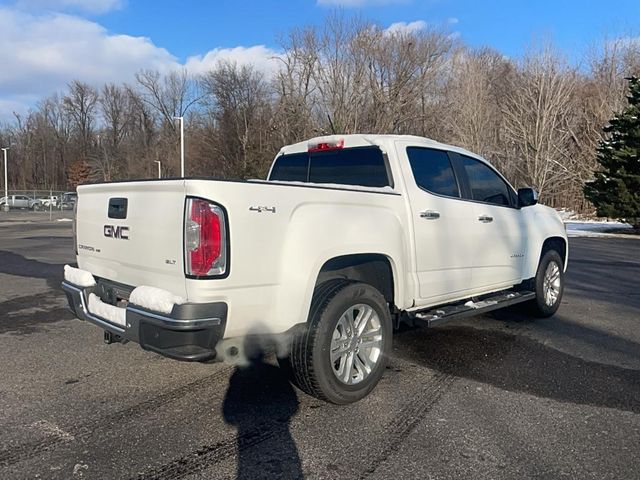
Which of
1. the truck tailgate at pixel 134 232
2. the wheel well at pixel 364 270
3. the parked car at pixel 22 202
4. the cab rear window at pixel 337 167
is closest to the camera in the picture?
the truck tailgate at pixel 134 232

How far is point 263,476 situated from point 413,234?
7.43ft

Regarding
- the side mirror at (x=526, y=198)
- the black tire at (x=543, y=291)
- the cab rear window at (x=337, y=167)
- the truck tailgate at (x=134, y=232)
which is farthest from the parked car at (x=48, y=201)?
the side mirror at (x=526, y=198)

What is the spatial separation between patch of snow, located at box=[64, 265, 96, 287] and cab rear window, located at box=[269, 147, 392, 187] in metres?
2.19

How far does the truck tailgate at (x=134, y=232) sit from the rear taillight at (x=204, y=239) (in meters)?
0.07

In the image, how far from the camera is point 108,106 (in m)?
82.4

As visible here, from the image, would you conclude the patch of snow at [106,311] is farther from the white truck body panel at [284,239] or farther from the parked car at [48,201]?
the parked car at [48,201]

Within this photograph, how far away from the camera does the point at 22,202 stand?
2014 inches

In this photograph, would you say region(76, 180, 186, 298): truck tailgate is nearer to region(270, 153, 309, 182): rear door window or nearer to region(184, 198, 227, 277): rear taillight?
region(184, 198, 227, 277): rear taillight

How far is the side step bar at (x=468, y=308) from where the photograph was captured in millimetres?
4523

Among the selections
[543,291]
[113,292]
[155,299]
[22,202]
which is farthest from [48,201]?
[155,299]

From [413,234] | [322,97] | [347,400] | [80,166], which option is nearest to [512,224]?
[413,234]

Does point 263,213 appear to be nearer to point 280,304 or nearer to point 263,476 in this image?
point 280,304

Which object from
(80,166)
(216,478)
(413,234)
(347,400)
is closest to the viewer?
(216,478)

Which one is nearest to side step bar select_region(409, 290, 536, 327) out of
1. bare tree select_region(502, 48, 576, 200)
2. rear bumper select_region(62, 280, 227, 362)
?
rear bumper select_region(62, 280, 227, 362)
